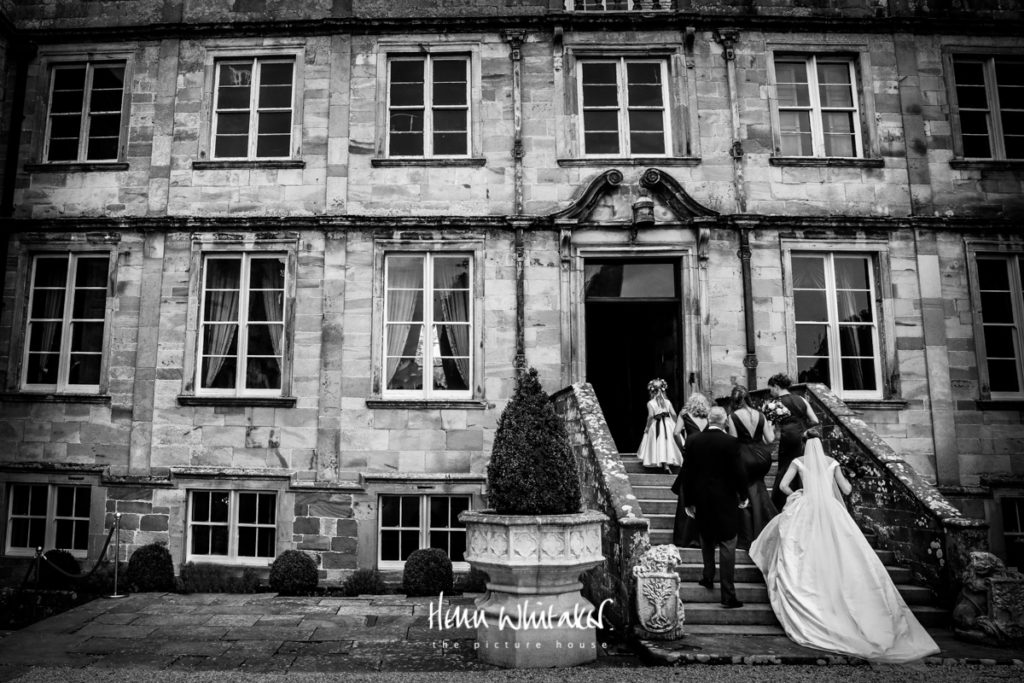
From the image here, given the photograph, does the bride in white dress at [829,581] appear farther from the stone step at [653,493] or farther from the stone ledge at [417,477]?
the stone ledge at [417,477]

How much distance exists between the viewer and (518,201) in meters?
11.7

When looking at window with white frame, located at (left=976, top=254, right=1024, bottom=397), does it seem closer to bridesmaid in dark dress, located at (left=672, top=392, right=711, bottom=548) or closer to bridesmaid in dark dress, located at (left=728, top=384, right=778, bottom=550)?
bridesmaid in dark dress, located at (left=672, top=392, right=711, bottom=548)

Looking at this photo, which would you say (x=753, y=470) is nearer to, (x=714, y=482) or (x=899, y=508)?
(x=714, y=482)

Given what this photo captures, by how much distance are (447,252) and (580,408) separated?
4108 mm

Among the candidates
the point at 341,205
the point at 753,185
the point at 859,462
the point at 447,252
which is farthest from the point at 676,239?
the point at 341,205

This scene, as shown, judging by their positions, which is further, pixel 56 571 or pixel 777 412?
pixel 56 571

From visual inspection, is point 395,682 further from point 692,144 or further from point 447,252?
point 692,144

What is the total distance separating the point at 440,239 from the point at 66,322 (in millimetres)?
6624

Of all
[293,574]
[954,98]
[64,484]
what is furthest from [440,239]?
[954,98]

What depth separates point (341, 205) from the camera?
11750 millimetres

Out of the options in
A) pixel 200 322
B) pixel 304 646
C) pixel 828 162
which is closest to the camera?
pixel 304 646

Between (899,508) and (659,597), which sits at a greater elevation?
(899,508)

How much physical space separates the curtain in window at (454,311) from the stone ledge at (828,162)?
576cm

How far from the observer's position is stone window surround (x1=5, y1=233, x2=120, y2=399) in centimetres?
1160
